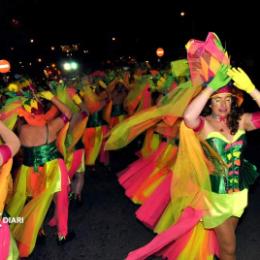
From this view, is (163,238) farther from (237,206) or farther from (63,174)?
(63,174)

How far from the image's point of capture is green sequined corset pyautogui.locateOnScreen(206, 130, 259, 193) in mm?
3387

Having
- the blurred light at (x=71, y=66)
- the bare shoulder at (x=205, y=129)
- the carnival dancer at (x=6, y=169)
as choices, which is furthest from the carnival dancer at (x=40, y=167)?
the blurred light at (x=71, y=66)

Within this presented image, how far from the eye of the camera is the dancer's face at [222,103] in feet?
11.1

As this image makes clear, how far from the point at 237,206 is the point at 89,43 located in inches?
2037

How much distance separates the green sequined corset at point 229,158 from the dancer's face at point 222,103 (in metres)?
0.19

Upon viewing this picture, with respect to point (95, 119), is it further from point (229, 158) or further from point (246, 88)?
point (246, 88)

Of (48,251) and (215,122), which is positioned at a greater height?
(215,122)

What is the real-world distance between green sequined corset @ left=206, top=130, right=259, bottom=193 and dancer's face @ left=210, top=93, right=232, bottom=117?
0.19m

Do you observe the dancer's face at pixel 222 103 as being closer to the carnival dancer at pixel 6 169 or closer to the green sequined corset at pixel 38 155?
the carnival dancer at pixel 6 169

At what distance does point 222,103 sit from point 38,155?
8.29 feet

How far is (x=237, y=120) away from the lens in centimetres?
348

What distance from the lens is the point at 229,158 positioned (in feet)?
11.1

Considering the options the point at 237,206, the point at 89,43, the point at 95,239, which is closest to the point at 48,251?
the point at 95,239

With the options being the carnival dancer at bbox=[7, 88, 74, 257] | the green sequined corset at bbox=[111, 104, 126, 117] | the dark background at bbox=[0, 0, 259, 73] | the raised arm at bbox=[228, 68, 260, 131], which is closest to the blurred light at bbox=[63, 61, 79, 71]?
the green sequined corset at bbox=[111, 104, 126, 117]
